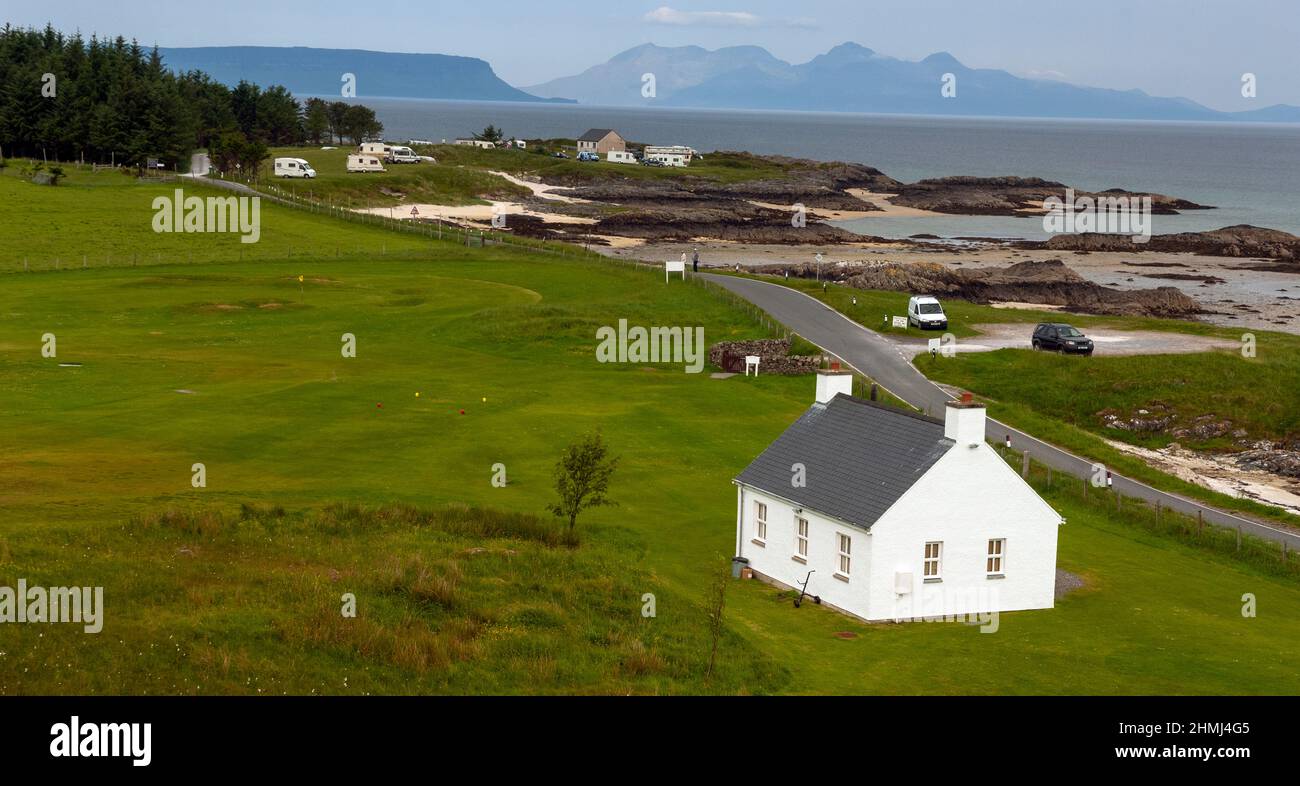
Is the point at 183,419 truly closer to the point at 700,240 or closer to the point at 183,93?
the point at 700,240

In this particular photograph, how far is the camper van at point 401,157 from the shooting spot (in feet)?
565

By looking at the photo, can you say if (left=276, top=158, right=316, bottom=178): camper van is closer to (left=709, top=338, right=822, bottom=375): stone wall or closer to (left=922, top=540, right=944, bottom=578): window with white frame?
(left=709, top=338, right=822, bottom=375): stone wall

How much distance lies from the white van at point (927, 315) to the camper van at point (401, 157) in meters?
106

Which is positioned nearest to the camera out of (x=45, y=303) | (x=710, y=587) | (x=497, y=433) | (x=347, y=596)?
(x=347, y=596)

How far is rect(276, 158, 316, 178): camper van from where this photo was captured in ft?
469

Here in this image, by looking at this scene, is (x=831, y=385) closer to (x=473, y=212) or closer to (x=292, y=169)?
(x=473, y=212)

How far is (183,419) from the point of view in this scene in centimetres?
4975

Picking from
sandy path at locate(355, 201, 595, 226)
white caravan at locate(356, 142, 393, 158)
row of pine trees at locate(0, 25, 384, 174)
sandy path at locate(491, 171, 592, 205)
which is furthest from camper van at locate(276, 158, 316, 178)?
sandy path at locate(491, 171, 592, 205)

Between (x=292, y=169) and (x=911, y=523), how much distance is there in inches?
4810

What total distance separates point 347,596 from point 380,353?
40.6 metres

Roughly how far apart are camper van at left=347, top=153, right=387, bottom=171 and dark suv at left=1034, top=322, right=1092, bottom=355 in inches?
3904

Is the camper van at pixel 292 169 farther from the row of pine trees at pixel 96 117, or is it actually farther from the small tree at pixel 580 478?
the small tree at pixel 580 478

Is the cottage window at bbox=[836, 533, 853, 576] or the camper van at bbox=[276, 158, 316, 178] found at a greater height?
the camper van at bbox=[276, 158, 316, 178]

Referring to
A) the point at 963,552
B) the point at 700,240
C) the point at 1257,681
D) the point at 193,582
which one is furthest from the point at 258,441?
the point at 700,240
